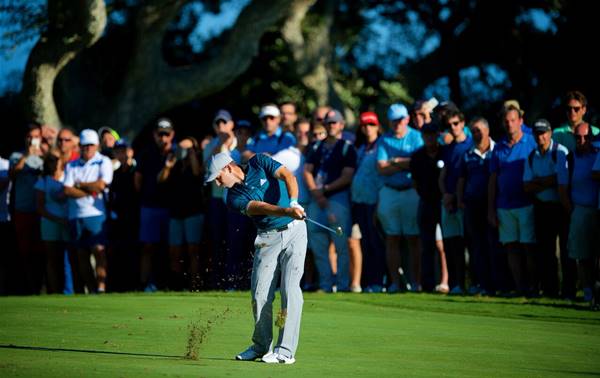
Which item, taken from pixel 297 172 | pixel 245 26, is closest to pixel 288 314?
pixel 297 172

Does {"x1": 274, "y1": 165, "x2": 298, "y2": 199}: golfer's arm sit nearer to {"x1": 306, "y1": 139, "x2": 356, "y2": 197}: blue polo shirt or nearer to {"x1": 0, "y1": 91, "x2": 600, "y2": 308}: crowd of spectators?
{"x1": 0, "y1": 91, "x2": 600, "y2": 308}: crowd of spectators

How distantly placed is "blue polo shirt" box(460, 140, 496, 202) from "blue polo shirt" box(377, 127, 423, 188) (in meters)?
0.89

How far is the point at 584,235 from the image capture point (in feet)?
50.0

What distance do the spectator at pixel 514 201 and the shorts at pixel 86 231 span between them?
6032 millimetres

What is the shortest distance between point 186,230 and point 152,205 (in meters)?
0.69

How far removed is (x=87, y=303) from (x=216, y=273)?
3.53 metres

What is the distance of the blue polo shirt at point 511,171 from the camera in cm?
1623

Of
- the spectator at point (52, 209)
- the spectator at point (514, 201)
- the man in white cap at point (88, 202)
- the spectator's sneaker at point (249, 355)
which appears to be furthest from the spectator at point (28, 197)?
the spectator's sneaker at point (249, 355)

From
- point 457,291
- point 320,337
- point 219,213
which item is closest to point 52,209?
point 219,213

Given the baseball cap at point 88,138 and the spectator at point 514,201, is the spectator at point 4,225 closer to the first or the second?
the baseball cap at point 88,138

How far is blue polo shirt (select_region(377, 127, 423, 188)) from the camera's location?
1720 cm

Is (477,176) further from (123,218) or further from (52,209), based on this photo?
(52,209)

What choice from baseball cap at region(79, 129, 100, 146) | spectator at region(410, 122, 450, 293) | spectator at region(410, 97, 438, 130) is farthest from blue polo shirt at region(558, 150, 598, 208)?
baseball cap at region(79, 129, 100, 146)

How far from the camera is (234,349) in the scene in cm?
1111
